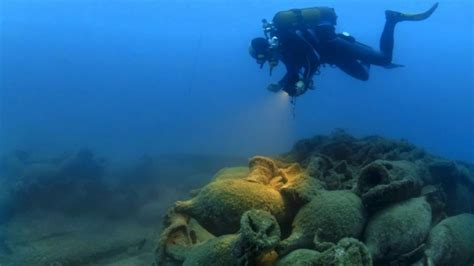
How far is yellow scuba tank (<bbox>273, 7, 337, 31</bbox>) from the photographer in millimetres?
8547

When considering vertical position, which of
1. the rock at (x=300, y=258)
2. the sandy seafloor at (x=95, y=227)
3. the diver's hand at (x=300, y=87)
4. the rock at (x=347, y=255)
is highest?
the diver's hand at (x=300, y=87)

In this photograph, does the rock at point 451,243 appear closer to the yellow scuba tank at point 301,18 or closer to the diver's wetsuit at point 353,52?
the yellow scuba tank at point 301,18

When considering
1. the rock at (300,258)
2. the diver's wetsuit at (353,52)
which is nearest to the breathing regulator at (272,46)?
the diver's wetsuit at (353,52)

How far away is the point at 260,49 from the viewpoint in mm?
8383

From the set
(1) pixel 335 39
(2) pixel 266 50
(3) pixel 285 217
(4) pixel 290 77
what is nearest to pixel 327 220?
(3) pixel 285 217

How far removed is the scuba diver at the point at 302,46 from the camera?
27.1 feet

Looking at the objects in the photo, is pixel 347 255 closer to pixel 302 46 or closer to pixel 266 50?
pixel 266 50

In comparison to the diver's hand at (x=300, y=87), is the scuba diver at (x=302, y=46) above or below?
above

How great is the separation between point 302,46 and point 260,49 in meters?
0.78

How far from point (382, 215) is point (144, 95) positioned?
144 ft

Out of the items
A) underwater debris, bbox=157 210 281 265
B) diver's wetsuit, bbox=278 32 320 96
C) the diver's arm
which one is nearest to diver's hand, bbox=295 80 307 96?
the diver's arm

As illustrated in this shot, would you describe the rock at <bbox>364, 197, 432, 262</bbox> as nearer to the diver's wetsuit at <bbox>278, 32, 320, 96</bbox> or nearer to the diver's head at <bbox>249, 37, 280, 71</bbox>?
the diver's wetsuit at <bbox>278, 32, 320, 96</bbox>

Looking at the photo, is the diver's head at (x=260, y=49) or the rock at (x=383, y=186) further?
the diver's head at (x=260, y=49)

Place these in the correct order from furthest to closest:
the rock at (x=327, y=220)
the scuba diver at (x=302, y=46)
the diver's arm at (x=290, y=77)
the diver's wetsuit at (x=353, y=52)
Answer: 1. the diver's wetsuit at (x=353, y=52)
2. the scuba diver at (x=302, y=46)
3. the diver's arm at (x=290, y=77)
4. the rock at (x=327, y=220)
